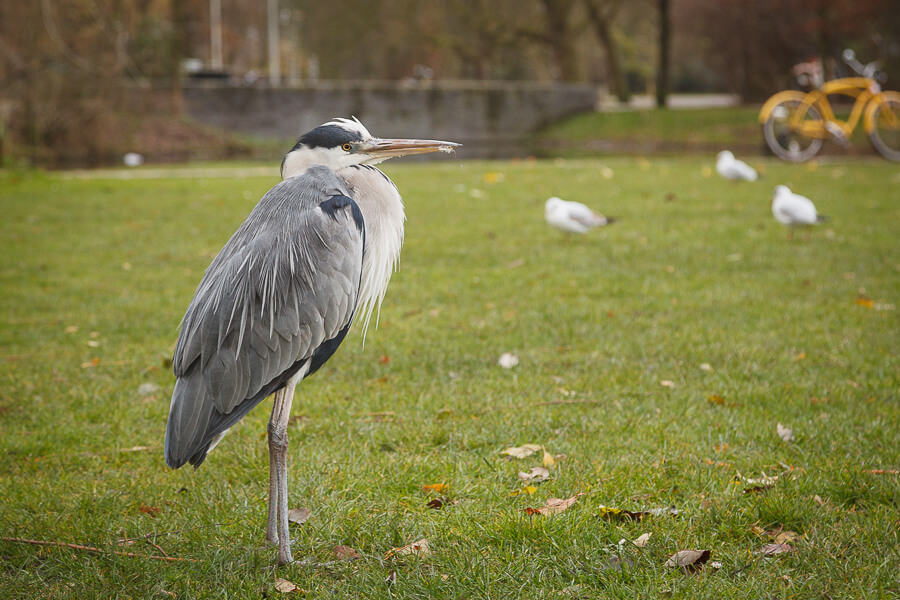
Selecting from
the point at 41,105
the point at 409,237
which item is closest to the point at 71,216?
the point at 409,237

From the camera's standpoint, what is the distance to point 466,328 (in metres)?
5.82

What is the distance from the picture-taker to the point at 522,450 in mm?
3846

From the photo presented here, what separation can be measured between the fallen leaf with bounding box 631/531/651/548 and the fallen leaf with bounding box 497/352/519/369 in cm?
209

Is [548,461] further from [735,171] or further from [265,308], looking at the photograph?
[735,171]

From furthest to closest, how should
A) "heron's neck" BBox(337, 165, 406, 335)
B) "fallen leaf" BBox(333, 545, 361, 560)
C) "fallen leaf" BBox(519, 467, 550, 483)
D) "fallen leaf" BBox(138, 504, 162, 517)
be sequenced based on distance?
"fallen leaf" BBox(519, 467, 550, 483)
"fallen leaf" BBox(138, 504, 162, 517)
"heron's neck" BBox(337, 165, 406, 335)
"fallen leaf" BBox(333, 545, 361, 560)

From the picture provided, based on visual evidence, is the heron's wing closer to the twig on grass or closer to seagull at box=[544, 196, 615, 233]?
the twig on grass

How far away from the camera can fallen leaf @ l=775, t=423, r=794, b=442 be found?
3.93 meters

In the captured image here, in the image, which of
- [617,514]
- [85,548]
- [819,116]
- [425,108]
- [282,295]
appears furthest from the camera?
[425,108]

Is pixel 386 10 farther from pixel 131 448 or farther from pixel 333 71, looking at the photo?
pixel 131 448

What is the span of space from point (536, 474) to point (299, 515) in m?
1.04

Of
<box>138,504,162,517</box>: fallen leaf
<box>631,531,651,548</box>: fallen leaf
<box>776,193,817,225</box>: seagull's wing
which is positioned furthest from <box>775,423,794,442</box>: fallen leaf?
<box>776,193,817,225</box>: seagull's wing

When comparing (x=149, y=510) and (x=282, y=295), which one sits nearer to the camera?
(x=282, y=295)

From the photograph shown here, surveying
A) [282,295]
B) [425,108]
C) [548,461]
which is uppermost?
[425,108]

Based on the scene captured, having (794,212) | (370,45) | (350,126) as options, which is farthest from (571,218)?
(370,45)
